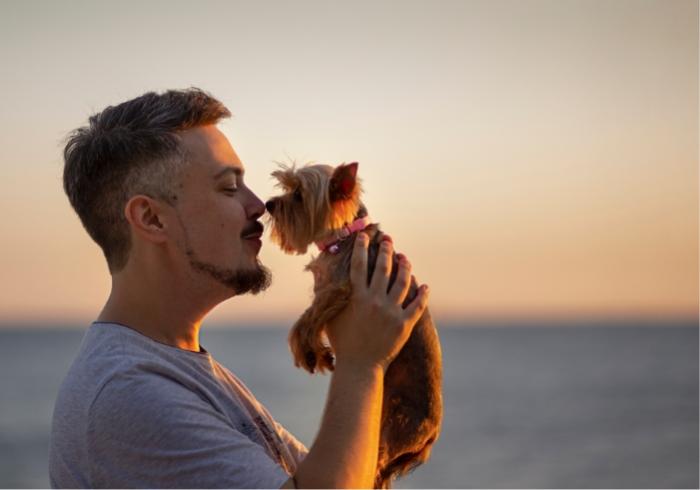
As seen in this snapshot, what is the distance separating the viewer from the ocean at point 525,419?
2364 cm

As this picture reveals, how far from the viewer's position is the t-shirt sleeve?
2574mm

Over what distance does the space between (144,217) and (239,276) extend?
14.6 inches

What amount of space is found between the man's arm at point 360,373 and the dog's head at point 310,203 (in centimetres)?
96

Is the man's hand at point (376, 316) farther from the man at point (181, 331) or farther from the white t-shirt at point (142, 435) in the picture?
the white t-shirt at point (142, 435)

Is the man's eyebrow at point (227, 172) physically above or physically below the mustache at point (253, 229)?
above

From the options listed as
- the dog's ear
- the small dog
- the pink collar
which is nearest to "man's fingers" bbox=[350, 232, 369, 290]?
the small dog

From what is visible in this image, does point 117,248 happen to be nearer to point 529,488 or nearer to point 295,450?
point 295,450

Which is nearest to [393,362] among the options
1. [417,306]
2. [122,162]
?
[417,306]

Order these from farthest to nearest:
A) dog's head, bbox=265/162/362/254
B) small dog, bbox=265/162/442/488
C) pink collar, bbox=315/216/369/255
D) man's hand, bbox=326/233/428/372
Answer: dog's head, bbox=265/162/362/254 → pink collar, bbox=315/216/369/255 → small dog, bbox=265/162/442/488 → man's hand, bbox=326/233/428/372

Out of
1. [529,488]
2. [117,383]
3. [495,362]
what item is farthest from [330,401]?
[495,362]

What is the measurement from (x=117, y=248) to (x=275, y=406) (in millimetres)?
33846

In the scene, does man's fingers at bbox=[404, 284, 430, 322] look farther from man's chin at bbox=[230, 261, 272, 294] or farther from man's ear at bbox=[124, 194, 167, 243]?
man's ear at bbox=[124, 194, 167, 243]

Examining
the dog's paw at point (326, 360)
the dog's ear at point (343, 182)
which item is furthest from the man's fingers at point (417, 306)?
the dog's ear at point (343, 182)

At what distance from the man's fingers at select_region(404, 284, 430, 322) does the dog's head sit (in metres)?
1.10
